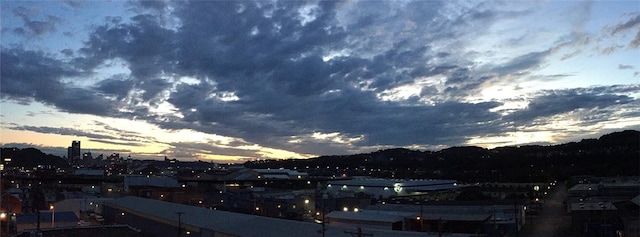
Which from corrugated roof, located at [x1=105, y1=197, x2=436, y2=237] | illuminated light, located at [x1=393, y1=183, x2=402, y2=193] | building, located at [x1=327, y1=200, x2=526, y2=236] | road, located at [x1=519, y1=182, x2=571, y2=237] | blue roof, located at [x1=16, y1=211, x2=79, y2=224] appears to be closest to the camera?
corrugated roof, located at [x1=105, y1=197, x2=436, y2=237]

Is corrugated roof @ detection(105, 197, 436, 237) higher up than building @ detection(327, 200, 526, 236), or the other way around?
corrugated roof @ detection(105, 197, 436, 237)

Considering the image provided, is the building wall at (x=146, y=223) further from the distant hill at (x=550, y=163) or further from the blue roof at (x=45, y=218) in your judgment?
the distant hill at (x=550, y=163)

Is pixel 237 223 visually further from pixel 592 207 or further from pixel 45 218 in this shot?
pixel 592 207

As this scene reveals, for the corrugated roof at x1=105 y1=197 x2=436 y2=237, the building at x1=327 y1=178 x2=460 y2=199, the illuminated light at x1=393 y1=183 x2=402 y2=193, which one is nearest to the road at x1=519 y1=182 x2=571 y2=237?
the corrugated roof at x1=105 y1=197 x2=436 y2=237

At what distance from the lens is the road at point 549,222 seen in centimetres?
2117

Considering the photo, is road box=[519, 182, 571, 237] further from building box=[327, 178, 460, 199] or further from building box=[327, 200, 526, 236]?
building box=[327, 178, 460, 199]

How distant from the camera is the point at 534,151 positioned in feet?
279

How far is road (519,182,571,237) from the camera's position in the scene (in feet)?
69.4

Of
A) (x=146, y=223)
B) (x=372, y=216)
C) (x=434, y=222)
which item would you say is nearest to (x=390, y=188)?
(x=372, y=216)

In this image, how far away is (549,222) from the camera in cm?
2466

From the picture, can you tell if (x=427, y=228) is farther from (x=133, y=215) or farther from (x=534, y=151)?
(x=534, y=151)

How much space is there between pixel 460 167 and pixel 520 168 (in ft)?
47.4

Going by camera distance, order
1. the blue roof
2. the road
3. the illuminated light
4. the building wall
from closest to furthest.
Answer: the building wall
the blue roof
the road
the illuminated light

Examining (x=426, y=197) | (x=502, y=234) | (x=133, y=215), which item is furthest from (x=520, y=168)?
(x=133, y=215)
